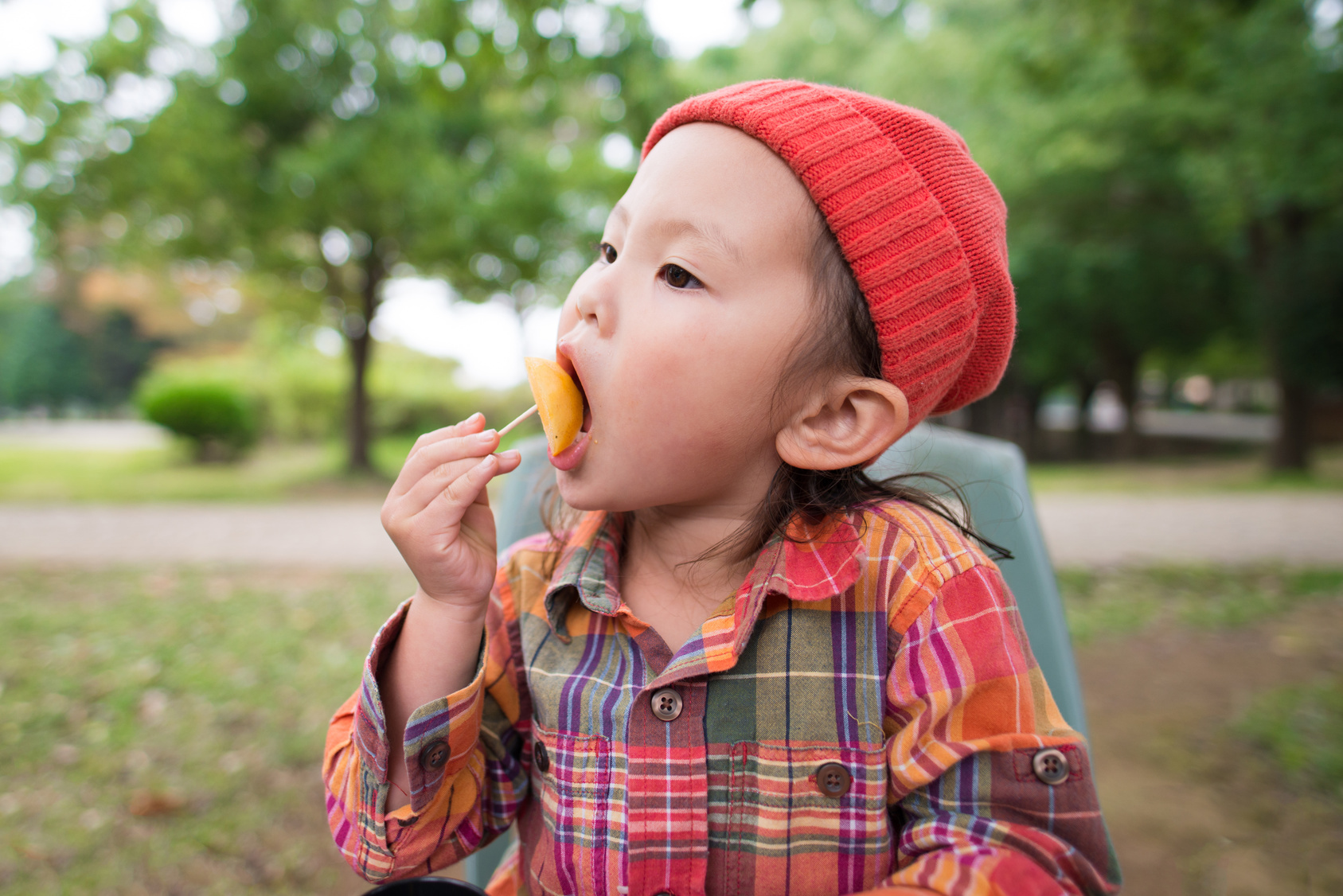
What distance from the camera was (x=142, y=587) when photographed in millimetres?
4816

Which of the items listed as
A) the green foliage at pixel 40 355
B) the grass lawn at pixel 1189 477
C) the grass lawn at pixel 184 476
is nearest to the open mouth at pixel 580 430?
the grass lawn at pixel 184 476

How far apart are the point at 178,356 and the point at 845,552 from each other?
2780cm

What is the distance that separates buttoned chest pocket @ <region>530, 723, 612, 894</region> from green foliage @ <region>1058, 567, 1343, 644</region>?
137 inches

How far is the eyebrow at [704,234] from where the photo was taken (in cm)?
96

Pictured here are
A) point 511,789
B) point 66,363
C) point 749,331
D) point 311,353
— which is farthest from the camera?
point 66,363

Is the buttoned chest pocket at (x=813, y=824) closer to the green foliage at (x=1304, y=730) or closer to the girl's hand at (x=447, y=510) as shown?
the girl's hand at (x=447, y=510)

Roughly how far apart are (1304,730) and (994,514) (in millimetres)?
2225

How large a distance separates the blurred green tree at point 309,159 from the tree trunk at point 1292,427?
873 centimetres

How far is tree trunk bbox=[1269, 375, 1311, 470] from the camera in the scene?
34.6ft

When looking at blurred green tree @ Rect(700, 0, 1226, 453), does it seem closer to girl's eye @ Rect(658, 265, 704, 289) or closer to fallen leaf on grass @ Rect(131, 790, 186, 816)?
girl's eye @ Rect(658, 265, 704, 289)

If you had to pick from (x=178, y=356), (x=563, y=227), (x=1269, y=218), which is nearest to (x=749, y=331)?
(x=563, y=227)

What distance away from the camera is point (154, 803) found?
96.8 inches

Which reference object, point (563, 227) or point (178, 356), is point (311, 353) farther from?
point (178, 356)

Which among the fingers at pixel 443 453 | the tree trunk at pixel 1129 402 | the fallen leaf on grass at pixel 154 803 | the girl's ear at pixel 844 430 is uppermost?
the tree trunk at pixel 1129 402
